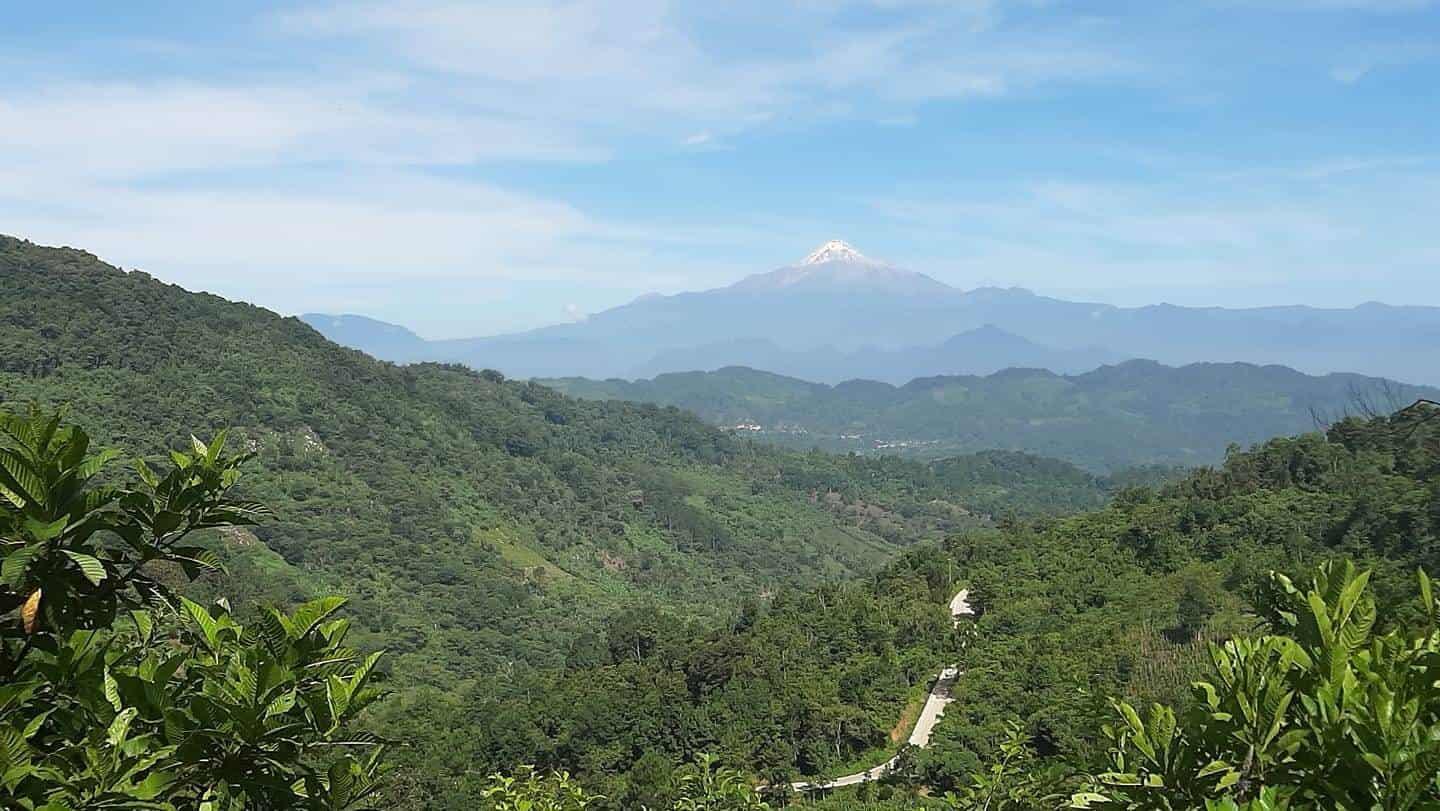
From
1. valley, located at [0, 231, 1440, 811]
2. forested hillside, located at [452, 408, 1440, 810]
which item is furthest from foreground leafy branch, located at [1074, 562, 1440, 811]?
forested hillside, located at [452, 408, 1440, 810]

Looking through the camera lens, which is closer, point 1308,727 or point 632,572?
point 1308,727

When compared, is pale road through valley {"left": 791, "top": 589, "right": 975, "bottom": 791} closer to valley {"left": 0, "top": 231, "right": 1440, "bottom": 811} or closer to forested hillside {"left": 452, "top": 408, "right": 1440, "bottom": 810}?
valley {"left": 0, "top": 231, "right": 1440, "bottom": 811}

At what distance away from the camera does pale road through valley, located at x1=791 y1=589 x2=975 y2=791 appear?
26.2 metres

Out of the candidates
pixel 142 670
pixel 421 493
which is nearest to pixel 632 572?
pixel 421 493

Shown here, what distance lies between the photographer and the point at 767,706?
29.0m

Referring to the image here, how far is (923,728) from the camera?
92.5ft

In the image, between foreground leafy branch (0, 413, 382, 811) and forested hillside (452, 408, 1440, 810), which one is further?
forested hillside (452, 408, 1440, 810)

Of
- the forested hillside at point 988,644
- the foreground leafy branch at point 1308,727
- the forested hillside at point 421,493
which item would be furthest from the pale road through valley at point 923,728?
the foreground leafy branch at point 1308,727

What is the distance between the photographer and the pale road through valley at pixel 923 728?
26.2 meters

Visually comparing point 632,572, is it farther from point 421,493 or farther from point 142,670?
point 142,670

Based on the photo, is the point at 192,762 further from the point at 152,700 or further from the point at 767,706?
the point at 767,706

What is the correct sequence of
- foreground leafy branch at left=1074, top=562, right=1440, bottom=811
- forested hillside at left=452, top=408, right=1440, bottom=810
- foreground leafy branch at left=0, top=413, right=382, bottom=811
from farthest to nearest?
forested hillside at left=452, top=408, right=1440, bottom=810, foreground leafy branch at left=1074, top=562, right=1440, bottom=811, foreground leafy branch at left=0, top=413, right=382, bottom=811

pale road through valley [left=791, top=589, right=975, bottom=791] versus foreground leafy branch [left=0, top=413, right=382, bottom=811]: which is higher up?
foreground leafy branch [left=0, top=413, right=382, bottom=811]

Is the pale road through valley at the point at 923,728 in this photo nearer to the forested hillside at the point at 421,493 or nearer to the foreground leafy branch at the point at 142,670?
the forested hillside at the point at 421,493
